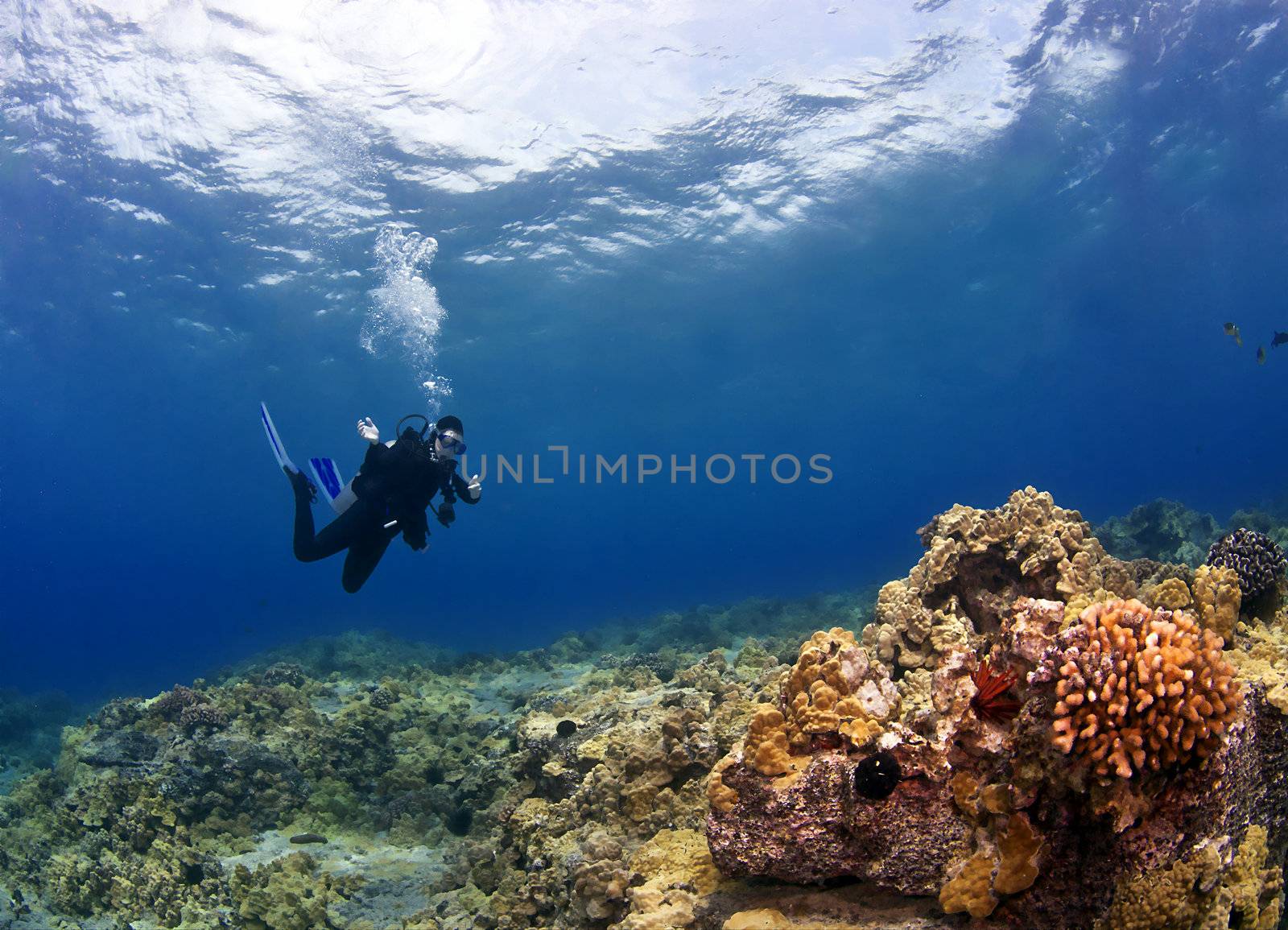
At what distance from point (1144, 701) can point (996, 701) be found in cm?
68

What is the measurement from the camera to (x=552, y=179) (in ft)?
76.9

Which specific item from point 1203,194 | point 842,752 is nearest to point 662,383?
point 1203,194

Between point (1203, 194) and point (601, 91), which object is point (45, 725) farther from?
point (1203, 194)

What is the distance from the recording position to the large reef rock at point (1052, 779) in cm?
254

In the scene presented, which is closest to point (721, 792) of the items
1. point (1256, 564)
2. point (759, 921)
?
point (759, 921)

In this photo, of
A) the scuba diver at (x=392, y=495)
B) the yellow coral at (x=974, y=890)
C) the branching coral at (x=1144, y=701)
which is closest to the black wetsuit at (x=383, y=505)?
the scuba diver at (x=392, y=495)

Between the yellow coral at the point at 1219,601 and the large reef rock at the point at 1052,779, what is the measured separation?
0.01 m

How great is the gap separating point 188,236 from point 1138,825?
30456mm

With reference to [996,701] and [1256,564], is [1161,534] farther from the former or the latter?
[996,701]

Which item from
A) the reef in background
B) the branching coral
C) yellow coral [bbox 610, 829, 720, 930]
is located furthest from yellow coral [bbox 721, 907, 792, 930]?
the branching coral

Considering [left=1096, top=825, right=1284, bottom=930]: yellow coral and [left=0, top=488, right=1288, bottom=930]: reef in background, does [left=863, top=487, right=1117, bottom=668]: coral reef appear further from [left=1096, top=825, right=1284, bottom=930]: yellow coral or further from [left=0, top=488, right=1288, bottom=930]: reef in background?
[left=1096, top=825, right=1284, bottom=930]: yellow coral

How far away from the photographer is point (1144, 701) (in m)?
2.44

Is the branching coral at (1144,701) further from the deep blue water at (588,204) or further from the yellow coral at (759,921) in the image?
the deep blue water at (588,204)

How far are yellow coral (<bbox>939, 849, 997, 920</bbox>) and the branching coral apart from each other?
0.62 meters
